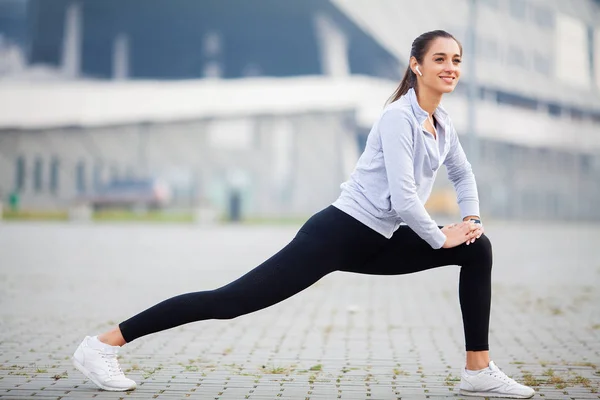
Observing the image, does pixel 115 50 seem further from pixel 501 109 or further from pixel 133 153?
pixel 501 109

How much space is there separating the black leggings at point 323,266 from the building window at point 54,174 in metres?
38.6

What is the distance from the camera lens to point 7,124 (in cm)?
4181

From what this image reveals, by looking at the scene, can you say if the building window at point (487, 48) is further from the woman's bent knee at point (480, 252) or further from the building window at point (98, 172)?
the woman's bent knee at point (480, 252)

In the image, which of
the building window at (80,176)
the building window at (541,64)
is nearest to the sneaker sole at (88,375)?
the building window at (80,176)

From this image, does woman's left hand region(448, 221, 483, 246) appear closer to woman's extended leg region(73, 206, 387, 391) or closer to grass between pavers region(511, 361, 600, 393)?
woman's extended leg region(73, 206, 387, 391)

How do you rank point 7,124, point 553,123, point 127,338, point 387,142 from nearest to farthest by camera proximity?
point 387,142 < point 127,338 < point 7,124 < point 553,123

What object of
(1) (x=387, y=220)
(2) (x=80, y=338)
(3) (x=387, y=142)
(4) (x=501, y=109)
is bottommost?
(2) (x=80, y=338)

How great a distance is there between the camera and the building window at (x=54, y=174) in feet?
138

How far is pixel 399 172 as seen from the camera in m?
4.18

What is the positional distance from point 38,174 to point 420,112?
39.6 m

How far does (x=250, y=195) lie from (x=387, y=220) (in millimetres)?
41626

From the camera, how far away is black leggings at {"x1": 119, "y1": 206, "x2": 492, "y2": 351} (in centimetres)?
437

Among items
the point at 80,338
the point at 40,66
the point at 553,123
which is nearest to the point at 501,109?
the point at 553,123

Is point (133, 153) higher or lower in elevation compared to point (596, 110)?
lower
